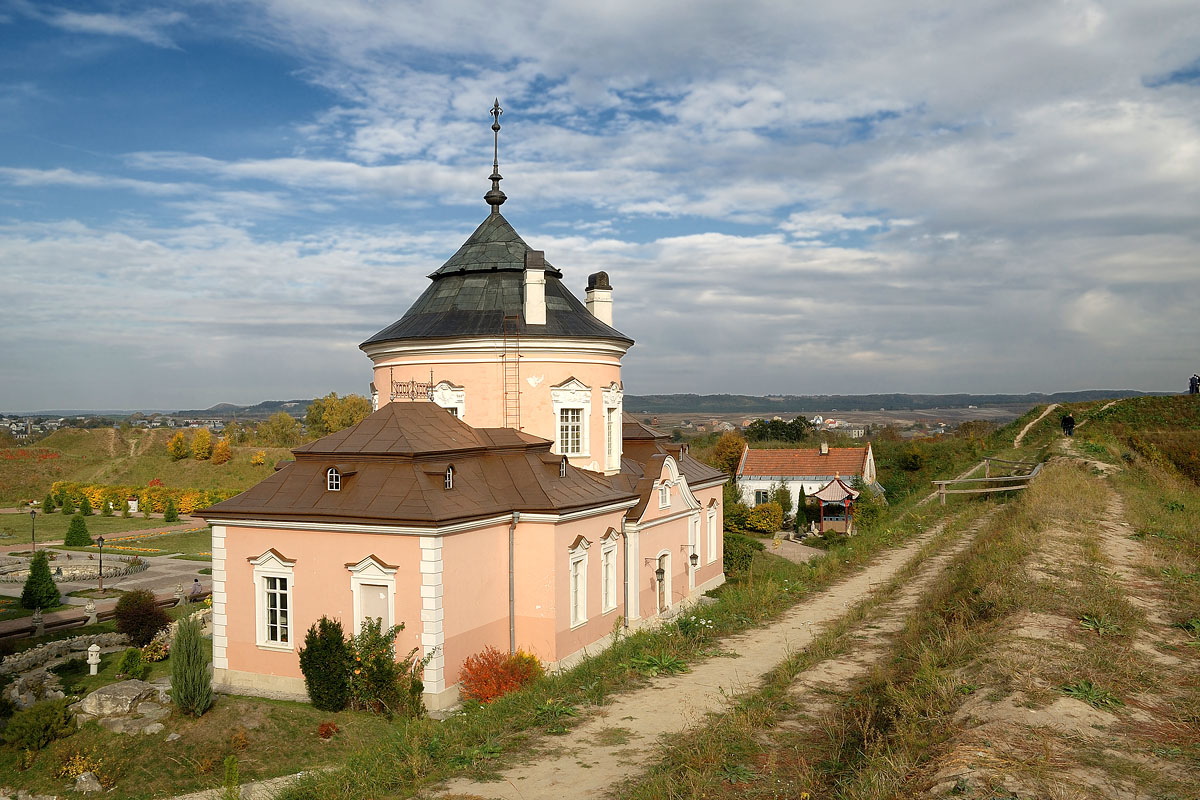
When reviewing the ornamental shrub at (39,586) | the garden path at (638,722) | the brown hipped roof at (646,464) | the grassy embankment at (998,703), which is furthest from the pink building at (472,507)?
the ornamental shrub at (39,586)

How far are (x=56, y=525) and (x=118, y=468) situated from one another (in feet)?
58.9

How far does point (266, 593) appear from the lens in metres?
16.7

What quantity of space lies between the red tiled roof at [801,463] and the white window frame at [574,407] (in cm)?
2568

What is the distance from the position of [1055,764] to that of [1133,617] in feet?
17.9

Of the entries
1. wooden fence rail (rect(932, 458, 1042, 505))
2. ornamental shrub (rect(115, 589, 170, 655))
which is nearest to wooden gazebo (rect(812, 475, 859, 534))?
wooden fence rail (rect(932, 458, 1042, 505))

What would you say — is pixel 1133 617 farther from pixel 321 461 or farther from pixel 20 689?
pixel 20 689

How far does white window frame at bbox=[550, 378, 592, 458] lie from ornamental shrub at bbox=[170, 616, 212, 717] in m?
9.53

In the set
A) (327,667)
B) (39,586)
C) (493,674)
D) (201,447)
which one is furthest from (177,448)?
(493,674)

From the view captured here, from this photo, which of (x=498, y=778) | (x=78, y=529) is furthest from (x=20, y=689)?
(x=78, y=529)

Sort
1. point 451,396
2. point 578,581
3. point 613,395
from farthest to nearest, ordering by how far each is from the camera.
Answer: point 613,395 < point 451,396 < point 578,581

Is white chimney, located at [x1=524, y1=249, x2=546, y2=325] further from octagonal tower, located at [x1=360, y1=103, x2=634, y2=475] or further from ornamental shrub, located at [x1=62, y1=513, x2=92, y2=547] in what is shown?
ornamental shrub, located at [x1=62, y1=513, x2=92, y2=547]

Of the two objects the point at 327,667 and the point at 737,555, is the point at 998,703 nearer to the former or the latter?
the point at 327,667

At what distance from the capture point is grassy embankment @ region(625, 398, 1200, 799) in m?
6.17

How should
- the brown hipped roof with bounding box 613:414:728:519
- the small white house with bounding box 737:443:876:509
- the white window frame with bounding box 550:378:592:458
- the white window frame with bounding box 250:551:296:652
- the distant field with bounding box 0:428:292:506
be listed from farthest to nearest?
the distant field with bounding box 0:428:292:506
the small white house with bounding box 737:443:876:509
the brown hipped roof with bounding box 613:414:728:519
the white window frame with bounding box 550:378:592:458
the white window frame with bounding box 250:551:296:652
